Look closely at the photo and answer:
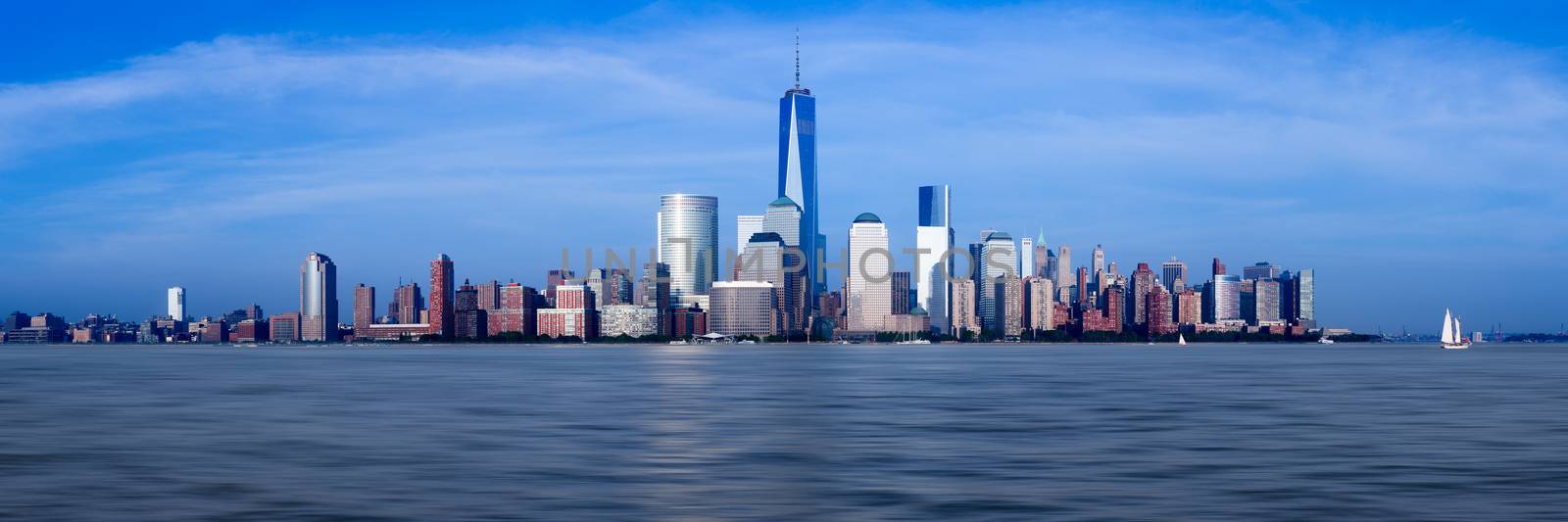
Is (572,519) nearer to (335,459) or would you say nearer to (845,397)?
(335,459)

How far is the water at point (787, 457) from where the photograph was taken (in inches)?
1017

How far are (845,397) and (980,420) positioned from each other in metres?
18.7

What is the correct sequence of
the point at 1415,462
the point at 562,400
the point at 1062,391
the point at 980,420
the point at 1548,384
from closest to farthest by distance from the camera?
the point at 1415,462 < the point at 980,420 < the point at 562,400 < the point at 1062,391 < the point at 1548,384

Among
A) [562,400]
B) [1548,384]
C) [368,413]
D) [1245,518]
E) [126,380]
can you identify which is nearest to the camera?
[1245,518]

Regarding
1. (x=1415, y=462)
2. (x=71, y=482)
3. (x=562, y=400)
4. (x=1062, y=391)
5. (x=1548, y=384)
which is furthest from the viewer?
(x=1548, y=384)

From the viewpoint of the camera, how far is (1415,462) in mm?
33406

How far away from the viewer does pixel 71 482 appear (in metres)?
29.5

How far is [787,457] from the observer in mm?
35750

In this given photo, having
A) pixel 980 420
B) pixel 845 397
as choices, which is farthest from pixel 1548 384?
pixel 980 420

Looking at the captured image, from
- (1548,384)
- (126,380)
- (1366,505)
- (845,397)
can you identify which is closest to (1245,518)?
(1366,505)

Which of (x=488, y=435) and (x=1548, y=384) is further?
(x=1548, y=384)

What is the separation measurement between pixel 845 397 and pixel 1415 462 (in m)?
36.1

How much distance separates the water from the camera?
25.8 meters

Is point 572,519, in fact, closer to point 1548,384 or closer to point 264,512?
point 264,512
